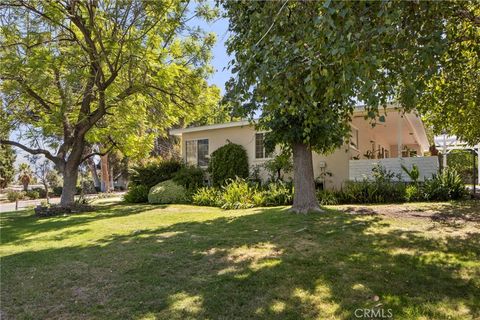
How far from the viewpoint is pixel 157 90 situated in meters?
14.2

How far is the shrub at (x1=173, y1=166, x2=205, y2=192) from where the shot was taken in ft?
56.5

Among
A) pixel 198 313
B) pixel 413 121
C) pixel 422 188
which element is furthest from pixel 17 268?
pixel 413 121

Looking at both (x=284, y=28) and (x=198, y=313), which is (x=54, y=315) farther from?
(x=284, y=28)

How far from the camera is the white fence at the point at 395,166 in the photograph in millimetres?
14109

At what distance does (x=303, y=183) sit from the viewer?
10.4 metres

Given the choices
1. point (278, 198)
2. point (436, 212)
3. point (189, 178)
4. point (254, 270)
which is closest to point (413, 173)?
point (436, 212)

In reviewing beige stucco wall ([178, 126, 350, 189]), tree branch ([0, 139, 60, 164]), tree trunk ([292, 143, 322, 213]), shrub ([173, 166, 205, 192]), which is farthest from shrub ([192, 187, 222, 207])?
tree branch ([0, 139, 60, 164])

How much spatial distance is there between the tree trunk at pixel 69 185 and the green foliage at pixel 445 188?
13205 mm

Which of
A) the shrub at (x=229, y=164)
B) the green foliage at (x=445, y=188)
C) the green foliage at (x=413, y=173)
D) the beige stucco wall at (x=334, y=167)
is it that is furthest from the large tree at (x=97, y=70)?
the green foliage at (x=445, y=188)

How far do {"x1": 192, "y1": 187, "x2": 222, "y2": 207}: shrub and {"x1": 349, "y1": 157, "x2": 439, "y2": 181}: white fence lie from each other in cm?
→ 575

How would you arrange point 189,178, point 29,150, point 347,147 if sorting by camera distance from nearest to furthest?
point 29,150 < point 347,147 < point 189,178

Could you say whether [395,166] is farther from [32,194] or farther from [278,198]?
[32,194]

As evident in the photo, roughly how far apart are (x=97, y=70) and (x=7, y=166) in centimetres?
3326

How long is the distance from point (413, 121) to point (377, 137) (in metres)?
4.96
